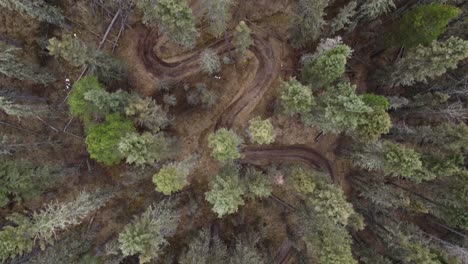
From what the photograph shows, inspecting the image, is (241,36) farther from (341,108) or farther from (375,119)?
(375,119)

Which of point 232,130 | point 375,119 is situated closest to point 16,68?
point 232,130

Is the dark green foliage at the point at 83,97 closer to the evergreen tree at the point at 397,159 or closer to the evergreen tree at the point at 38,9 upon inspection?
the evergreen tree at the point at 38,9

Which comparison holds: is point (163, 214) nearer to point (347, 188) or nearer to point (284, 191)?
point (284, 191)

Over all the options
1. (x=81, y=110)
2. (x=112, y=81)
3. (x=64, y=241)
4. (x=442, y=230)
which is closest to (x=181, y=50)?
(x=112, y=81)

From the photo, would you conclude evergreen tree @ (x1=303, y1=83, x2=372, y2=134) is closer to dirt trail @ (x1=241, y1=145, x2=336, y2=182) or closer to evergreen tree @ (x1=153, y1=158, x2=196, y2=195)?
dirt trail @ (x1=241, y1=145, x2=336, y2=182)

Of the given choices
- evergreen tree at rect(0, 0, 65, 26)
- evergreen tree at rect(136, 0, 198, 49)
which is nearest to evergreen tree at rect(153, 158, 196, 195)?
evergreen tree at rect(136, 0, 198, 49)

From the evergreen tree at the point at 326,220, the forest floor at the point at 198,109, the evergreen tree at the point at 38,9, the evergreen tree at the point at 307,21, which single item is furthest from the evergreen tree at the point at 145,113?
the evergreen tree at the point at 307,21
